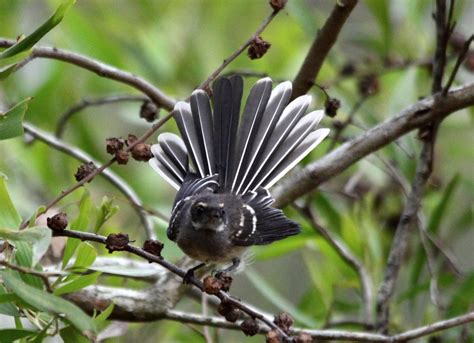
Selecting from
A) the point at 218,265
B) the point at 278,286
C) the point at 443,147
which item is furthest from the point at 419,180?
the point at 278,286

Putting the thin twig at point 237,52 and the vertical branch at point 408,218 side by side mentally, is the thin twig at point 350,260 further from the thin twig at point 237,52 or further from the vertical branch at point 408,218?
the thin twig at point 237,52

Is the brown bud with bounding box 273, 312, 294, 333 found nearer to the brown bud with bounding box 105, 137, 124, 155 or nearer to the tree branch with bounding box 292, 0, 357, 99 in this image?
the brown bud with bounding box 105, 137, 124, 155

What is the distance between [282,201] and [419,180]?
0.40 metres

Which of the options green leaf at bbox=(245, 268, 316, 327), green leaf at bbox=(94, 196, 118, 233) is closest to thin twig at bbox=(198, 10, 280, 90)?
green leaf at bbox=(94, 196, 118, 233)

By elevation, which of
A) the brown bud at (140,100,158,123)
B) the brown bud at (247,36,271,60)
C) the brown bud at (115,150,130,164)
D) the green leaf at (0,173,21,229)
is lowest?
the green leaf at (0,173,21,229)

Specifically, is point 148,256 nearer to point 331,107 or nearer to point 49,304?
point 49,304

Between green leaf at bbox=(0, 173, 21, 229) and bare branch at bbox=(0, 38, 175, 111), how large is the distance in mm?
449

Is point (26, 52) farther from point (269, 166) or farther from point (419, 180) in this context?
point (419, 180)

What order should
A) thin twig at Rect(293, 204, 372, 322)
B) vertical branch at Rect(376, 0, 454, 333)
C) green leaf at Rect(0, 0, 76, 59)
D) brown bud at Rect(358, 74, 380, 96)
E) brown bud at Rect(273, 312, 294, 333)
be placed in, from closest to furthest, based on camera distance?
1. green leaf at Rect(0, 0, 76, 59)
2. brown bud at Rect(273, 312, 294, 333)
3. vertical branch at Rect(376, 0, 454, 333)
4. thin twig at Rect(293, 204, 372, 322)
5. brown bud at Rect(358, 74, 380, 96)

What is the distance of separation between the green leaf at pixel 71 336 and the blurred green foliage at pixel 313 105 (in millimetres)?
1013

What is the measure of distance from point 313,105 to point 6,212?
180cm

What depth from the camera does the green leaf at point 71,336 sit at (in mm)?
1719

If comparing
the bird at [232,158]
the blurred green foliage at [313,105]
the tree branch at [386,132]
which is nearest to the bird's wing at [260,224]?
the bird at [232,158]

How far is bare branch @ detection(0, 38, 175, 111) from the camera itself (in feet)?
7.21
